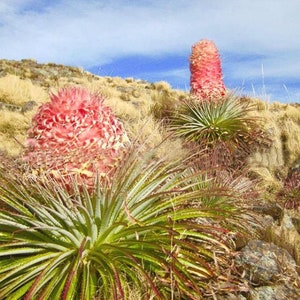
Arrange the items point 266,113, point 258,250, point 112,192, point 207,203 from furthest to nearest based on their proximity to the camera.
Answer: point 266,113
point 207,203
point 258,250
point 112,192

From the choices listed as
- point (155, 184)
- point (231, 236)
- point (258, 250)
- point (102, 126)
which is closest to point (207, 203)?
point (231, 236)

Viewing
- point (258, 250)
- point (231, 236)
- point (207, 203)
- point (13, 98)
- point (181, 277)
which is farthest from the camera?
point (13, 98)

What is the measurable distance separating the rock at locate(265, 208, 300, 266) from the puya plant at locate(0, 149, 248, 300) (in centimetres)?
113

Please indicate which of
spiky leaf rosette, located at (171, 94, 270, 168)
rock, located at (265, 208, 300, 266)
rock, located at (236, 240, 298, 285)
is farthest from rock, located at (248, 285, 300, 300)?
spiky leaf rosette, located at (171, 94, 270, 168)

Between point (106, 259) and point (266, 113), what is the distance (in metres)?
8.68

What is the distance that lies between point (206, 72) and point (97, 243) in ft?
23.2

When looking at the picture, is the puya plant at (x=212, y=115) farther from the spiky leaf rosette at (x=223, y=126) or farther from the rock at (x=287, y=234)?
the rock at (x=287, y=234)

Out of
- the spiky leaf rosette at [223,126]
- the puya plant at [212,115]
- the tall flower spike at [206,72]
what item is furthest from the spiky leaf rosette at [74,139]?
the tall flower spike at [206,72]

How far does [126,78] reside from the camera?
30.1 metres

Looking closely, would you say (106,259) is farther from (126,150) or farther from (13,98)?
(13,98)

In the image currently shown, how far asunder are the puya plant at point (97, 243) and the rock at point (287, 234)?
1.13m

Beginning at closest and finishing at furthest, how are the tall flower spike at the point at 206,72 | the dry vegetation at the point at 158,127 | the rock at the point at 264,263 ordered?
the rock at the point at 264,263 → the dry vegetation at the point at 158,127 → the tall flower spike at the point at 206,72

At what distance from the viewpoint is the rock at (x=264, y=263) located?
4125 mm

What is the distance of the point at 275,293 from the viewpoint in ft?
13.0
